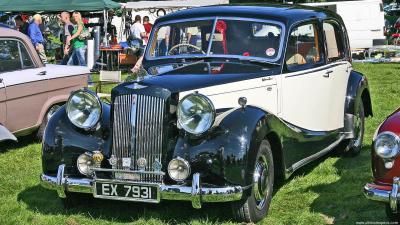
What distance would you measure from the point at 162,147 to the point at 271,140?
109cm

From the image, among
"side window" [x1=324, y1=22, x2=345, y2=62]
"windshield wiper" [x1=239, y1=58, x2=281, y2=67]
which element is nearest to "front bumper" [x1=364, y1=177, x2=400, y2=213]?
"windshield wiper" [x1=239, y1=58, x2=281, y2=67]

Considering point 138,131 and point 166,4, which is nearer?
point 138,131

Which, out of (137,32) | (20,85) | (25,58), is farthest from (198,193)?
(137,32)

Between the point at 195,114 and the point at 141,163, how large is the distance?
56cm

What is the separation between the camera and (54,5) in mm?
18484

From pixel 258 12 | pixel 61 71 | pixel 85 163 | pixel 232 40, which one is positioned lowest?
pixel 85 163

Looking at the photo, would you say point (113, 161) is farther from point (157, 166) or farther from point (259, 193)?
point (259, 193)

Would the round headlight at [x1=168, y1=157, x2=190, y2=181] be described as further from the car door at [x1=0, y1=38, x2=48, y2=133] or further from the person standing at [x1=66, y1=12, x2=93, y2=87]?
the person standing at [x1=66, y1=12, x2=93, y2=87]

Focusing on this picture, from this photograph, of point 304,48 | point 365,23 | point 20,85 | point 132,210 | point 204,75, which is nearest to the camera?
point 204,75

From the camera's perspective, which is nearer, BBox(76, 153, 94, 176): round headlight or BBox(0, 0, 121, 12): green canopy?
BBox(76, 153, 94, 176): round headlight

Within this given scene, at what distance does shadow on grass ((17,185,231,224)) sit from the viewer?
16.1ft

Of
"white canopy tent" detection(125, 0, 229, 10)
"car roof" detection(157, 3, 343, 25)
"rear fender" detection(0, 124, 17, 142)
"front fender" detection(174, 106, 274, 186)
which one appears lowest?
"rear fender" detection(0, 124, 17, 142)

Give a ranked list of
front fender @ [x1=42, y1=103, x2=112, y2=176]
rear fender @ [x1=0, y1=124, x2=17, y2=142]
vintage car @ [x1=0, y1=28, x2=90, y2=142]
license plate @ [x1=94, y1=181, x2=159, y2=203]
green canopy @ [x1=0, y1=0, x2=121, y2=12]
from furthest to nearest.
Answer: green canopy @ [x1=0, y1=0, x2=121, y2=12], vintage car @ [x1=0, y1=28, x2=90, y2=142], rear fender @ [x1=0, y1=124, x2=17, y2=142], front fender @ [x1=42, y1=103, x2=112, y2=176], license plate @ [x1=94, y1=181, x2=159, y2=203]

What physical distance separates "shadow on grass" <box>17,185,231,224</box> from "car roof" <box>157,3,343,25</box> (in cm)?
197
